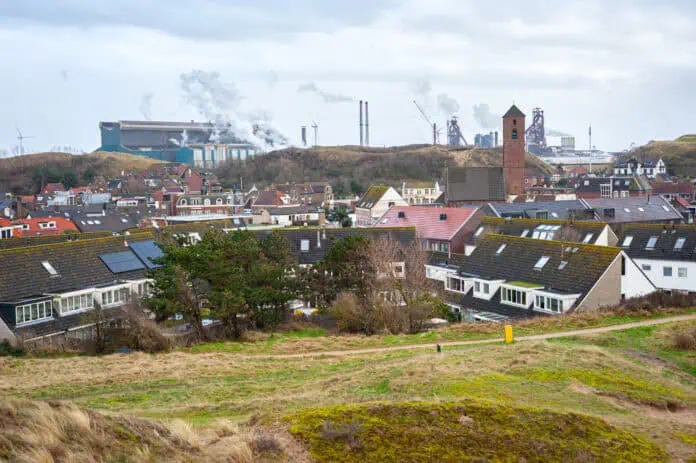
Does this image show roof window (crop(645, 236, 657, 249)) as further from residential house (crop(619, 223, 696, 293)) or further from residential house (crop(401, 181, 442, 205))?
residential house (crop(401, 181, 442, 205))

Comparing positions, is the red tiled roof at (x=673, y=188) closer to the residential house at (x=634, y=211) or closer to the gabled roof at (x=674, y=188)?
the gabled roof at (x=674, y=188)

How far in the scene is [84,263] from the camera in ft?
119

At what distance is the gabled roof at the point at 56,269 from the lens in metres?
32.1

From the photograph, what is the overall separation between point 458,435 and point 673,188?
9911 centimetres

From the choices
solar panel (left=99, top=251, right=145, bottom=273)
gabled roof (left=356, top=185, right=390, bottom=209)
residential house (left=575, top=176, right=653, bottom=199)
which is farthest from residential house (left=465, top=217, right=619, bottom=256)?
residential house (left=575, top=176, right=653, bottom=199)

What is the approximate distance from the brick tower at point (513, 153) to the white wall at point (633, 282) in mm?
58778

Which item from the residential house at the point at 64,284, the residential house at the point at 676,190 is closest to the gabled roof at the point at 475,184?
the residential house at the point at 676,190

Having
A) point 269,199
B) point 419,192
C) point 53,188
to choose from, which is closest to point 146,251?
point 269,199

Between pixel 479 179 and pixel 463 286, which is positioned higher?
pixel 479 179

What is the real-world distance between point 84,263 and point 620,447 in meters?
29.5

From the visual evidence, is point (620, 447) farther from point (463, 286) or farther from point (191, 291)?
point (463, 286)

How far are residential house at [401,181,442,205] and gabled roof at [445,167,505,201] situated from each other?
23.1 meters

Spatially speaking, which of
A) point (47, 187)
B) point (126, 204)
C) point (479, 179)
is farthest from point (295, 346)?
point (47, 187)

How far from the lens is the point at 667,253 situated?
42.6 metres
